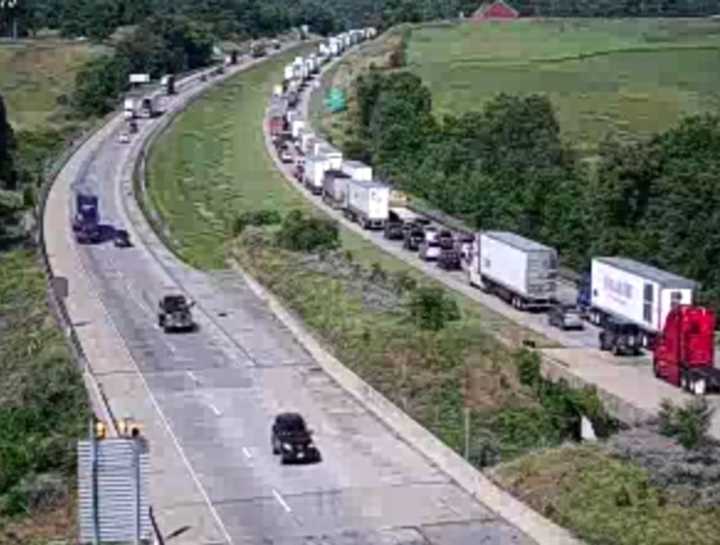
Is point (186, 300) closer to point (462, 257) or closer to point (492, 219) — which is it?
point (462, 257)

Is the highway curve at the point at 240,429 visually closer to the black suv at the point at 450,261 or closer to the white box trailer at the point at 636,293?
the black suv at the point at 450,261

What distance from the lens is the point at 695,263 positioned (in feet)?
221

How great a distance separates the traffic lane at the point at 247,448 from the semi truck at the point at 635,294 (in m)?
12.3

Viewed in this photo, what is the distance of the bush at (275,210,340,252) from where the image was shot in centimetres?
7844

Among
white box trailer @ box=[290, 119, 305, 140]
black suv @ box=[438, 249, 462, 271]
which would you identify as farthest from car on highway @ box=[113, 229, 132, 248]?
white box trailer @ box=[290, 119, 305, 140]

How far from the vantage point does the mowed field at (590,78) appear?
127 m

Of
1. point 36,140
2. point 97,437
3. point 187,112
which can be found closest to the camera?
point 97,437

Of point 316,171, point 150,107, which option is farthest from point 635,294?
point 150,107

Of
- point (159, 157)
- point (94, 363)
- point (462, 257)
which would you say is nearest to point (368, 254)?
point (462, 257)

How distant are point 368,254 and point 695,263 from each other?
2004cm

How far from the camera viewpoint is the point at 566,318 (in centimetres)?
6262

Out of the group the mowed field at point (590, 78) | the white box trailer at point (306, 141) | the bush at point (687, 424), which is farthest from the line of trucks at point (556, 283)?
the mowed field at point (590, 78)

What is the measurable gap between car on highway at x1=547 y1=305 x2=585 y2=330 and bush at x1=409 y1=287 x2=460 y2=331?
3689 millimetres

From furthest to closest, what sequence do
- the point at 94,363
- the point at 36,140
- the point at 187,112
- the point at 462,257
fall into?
the point at 187,112, the point at 36,140, the point at 462,257, the point at 94,363
